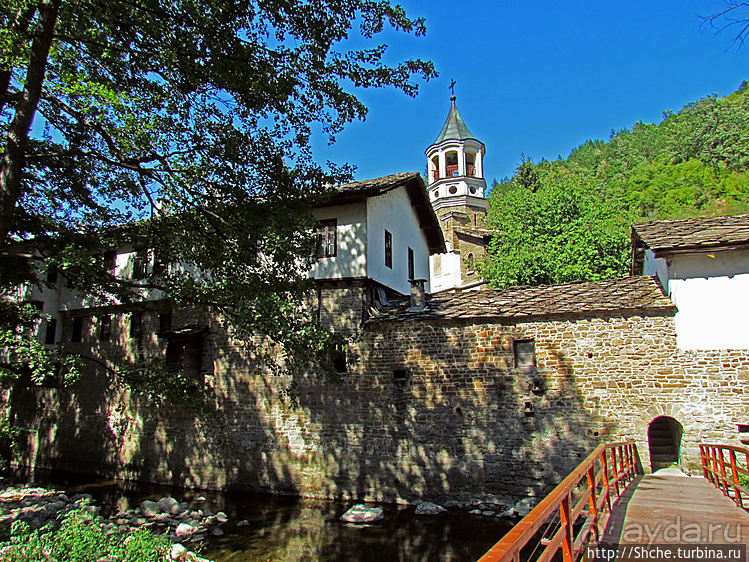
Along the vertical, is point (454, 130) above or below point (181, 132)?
above

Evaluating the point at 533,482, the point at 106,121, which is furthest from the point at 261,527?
the point at 106,121

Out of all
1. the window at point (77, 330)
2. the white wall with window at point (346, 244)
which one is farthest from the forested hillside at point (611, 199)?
the window at point (77, 330)

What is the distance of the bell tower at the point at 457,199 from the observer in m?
34.1

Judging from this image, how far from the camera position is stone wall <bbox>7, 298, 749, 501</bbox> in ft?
35.6

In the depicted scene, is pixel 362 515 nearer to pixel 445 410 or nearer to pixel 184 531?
pixel 445 410

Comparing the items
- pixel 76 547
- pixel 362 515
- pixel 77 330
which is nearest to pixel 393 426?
pixel 362 515

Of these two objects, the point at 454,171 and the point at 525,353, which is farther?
the point at 454,171

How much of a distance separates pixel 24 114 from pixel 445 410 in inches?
428

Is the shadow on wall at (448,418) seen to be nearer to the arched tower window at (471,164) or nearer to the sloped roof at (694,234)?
the sloped roof at (694,234)

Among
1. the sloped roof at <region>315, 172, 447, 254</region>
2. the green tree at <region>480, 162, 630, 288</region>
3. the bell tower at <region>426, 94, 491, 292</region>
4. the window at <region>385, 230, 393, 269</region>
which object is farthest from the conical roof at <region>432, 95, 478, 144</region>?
the window at <region>385, 230, 393, 269</region>

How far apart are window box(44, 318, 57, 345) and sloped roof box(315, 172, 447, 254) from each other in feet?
43.7

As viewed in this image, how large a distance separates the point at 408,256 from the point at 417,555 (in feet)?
35.0

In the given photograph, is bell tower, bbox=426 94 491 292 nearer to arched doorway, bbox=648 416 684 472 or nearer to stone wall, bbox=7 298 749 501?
arched doorway, bbox=648 416 684 472

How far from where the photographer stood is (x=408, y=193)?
1777cm
